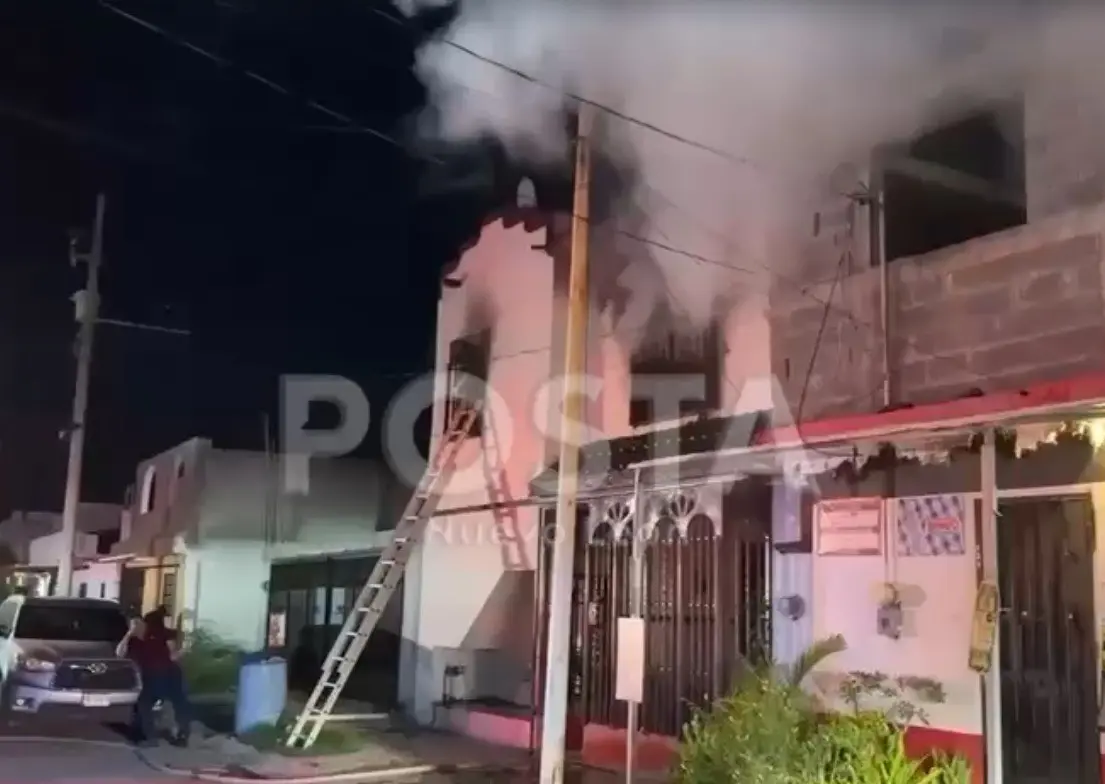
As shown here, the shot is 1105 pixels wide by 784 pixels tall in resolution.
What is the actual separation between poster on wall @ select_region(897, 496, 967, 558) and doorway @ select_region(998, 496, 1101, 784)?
0.81 feet

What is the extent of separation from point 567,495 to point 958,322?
101 inches

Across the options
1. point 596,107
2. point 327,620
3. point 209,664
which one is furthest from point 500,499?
point 596,107

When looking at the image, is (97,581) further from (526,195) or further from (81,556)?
(526,195)

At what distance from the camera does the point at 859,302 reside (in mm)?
7469

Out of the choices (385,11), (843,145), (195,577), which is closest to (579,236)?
(843,145)

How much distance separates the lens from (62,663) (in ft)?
35.4

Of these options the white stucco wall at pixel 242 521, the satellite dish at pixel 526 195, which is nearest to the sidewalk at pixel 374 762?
the white stucco wall at pixel 242 521

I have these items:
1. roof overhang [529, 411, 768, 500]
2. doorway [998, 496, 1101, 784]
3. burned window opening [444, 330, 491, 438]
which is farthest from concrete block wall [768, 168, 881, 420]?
burned window opening [444, 330, 491, 438]

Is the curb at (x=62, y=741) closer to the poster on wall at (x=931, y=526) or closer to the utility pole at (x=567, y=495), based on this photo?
the utility pole at (x=567, y=495)

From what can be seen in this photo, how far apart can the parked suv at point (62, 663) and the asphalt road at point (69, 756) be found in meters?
0.16

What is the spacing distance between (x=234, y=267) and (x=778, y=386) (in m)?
6.61

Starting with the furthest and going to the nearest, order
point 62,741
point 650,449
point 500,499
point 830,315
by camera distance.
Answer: point 500,499 < point 62,741 < point 650,449 < point 830,315

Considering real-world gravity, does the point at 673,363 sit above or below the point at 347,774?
above

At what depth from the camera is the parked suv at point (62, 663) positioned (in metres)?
10.7
